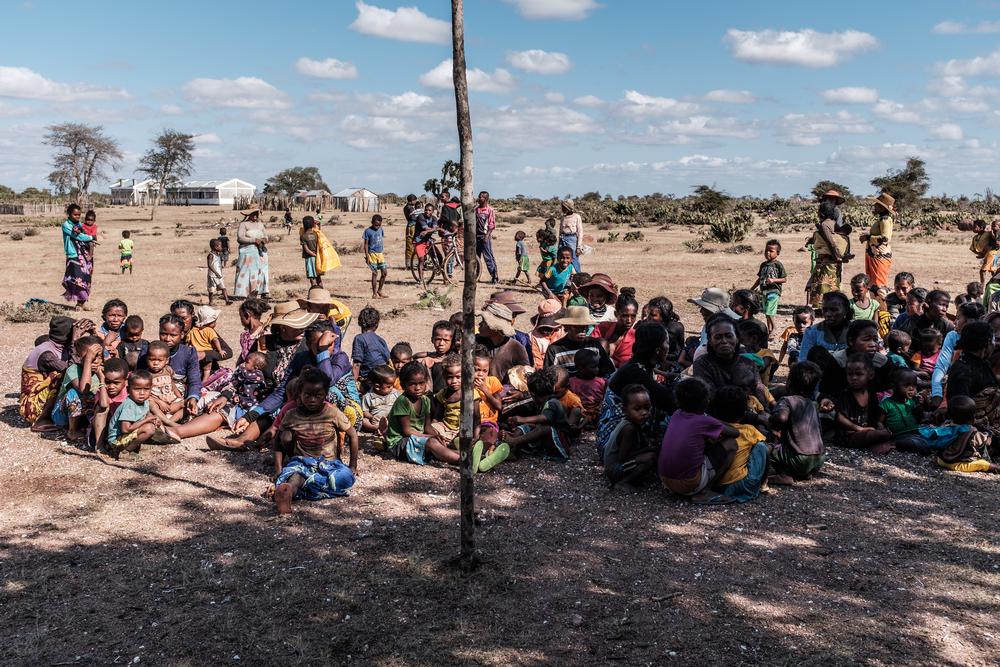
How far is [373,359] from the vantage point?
290 inches

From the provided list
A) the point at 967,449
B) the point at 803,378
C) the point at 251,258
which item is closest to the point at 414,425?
the point at 803,378

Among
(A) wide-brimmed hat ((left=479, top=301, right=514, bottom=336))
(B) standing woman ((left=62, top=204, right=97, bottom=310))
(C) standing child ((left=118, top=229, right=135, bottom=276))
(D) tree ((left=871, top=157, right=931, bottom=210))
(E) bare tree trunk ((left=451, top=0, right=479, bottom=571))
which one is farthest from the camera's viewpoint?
(D) tree ((left=871, top=157, right=931, bottom=210))

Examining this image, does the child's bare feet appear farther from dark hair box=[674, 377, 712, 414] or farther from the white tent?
A: the white tent

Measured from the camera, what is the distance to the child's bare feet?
5188 mm

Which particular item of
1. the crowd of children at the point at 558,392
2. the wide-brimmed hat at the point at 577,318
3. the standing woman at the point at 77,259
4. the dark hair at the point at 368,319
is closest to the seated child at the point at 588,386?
the crowd of children at the point at 558,392

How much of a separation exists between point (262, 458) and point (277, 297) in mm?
8753

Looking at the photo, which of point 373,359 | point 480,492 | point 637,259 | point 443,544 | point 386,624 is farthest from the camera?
point 637,259

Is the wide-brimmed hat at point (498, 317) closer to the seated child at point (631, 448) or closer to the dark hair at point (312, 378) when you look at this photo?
the seated child at point (631, 448)

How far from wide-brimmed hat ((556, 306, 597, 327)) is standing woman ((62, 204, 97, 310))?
27.3 feet

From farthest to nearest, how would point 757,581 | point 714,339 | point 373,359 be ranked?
point 373,359, point 714,339, point 757,581

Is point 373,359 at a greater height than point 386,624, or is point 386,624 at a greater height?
point 373,359

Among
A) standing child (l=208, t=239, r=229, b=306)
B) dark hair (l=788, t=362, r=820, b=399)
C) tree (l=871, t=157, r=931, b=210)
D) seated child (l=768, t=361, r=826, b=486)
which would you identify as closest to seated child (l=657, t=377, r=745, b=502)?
seated child (l=768, t=361, r=826, b=486)

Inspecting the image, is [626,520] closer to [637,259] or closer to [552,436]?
[552,436]

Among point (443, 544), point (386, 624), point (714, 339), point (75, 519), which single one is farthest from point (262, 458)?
point (714, 339)
